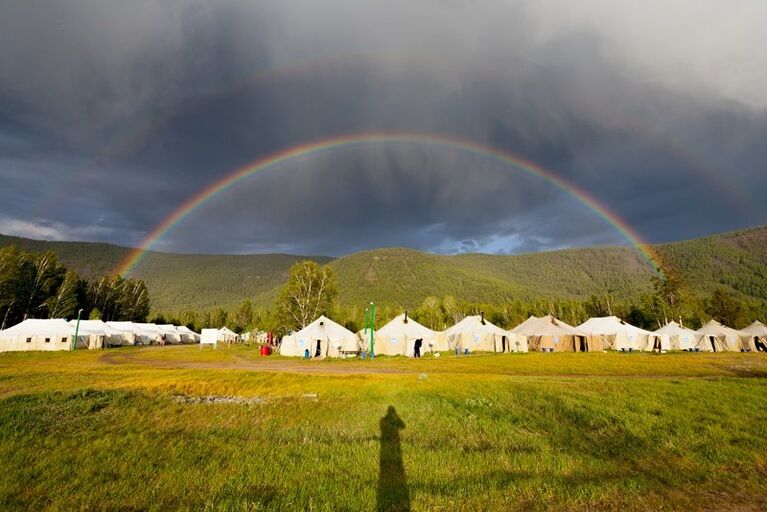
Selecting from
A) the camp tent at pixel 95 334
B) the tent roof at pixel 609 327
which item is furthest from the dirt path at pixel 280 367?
the tent roof at pixel 609 327

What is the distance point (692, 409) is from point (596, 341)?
55675mm

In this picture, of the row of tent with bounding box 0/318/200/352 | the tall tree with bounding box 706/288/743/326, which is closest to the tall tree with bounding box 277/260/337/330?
the row of tent with bounding box 0/318/200/352

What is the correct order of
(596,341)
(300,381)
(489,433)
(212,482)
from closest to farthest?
(212,482) → (489,433) → (300,381) → (596,341)

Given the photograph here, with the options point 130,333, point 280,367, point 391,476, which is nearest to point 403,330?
point 280,367

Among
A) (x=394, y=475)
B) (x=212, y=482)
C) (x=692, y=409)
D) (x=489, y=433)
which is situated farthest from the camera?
(x=692, y=409)

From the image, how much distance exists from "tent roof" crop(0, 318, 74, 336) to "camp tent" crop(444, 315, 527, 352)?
205 ft

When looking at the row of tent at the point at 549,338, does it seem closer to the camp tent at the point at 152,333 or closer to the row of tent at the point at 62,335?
the row of tent at the point at 62,335

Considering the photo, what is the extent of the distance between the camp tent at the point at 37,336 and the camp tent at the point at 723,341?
10362 cm

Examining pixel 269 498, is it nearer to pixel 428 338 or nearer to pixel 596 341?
pixel 428 338

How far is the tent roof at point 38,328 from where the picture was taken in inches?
2319

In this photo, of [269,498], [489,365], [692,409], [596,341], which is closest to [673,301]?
[596,341]

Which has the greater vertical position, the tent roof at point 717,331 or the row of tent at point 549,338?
the tent roof at point 717,331

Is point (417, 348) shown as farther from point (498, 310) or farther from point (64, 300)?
point (498, 310)

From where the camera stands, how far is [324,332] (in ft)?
163
